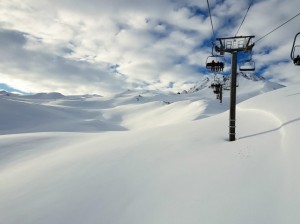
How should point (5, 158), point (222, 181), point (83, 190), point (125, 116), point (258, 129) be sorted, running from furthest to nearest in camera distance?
point (125, 116), point (5, 158), point (258, 129), point (83, 190), point (222, 181)

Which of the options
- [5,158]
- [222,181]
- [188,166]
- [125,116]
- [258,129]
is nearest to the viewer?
[222,181]

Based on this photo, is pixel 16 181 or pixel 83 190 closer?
pixel 83 190

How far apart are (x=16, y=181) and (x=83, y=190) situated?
4.63 meters

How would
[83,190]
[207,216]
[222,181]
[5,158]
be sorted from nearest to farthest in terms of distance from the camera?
[207,216] → [222,181] → [83,190] → [5,158]

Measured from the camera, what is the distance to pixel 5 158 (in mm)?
18172

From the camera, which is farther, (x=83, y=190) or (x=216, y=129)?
(x=216, y=129)

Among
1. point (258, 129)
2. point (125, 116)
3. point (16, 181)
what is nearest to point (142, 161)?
point (16, 181)

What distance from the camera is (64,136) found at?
979 inches

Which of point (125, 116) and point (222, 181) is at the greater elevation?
point (125, 116)

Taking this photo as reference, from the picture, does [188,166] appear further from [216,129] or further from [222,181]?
[216,129]

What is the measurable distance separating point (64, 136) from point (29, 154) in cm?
608

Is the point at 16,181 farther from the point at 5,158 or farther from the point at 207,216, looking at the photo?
the point at 207,216

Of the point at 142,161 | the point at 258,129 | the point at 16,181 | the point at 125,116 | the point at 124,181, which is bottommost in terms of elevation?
the point at 16,181

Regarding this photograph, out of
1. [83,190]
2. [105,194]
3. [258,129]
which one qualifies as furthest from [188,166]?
[258,129]
